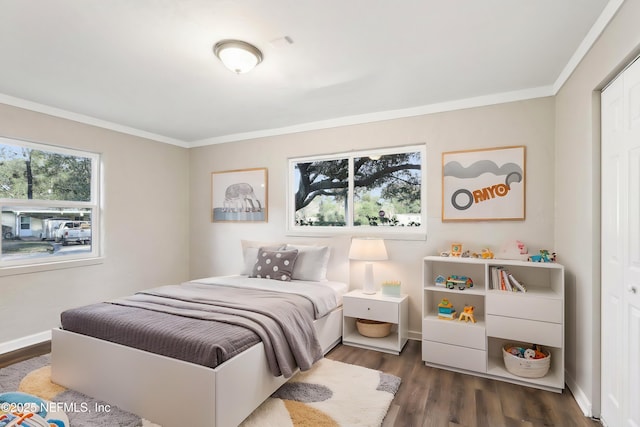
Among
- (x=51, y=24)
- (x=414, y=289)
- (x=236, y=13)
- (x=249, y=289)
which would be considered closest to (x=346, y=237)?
(x=414, y=289)

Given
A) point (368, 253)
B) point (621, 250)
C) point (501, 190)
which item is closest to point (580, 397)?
point (621, 250)

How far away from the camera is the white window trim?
3189 mm

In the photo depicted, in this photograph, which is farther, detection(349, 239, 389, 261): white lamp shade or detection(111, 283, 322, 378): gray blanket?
detection(349, 239, 389, 261): white lamp shade

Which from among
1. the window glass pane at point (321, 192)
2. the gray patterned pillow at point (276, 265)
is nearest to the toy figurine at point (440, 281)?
the window glass pane at point (321, 192)

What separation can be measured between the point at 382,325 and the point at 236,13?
291cm

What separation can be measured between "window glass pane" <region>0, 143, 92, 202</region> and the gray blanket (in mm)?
1735

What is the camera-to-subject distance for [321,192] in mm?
4086

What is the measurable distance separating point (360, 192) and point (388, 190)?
13.2 inches

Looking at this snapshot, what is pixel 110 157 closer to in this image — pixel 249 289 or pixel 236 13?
pixel 249 289

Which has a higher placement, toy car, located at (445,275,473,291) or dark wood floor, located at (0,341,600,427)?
toy car, located at (445,275,473,291)

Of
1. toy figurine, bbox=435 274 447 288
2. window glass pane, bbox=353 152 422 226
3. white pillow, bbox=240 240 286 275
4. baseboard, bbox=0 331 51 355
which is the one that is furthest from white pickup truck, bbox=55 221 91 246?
toy figurine, bbox=435 274 447 288

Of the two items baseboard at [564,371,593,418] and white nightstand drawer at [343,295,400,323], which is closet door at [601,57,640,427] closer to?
baseboard at [564,371,593,418]

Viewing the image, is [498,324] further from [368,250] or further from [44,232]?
[44,232]

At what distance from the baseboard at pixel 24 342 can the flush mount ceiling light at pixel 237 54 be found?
333cm
